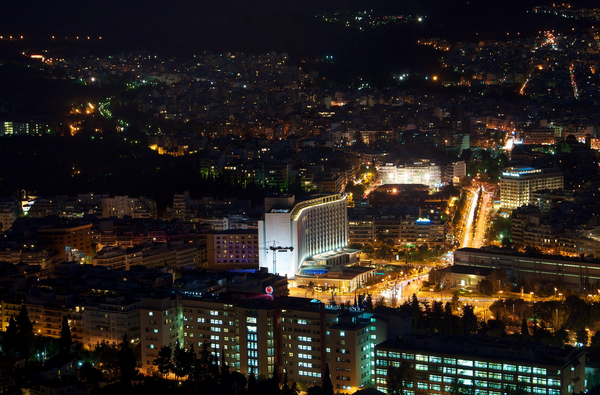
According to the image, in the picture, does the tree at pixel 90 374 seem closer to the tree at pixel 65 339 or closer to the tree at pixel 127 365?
the tree at pixel 127 365

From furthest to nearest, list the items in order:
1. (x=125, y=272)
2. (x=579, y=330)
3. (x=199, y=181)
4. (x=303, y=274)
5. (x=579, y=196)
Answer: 1. (x=199, y=181)
2. (x=579, y=196)
3. (x=303, y=274)
4. (x=125, y=272)
5. (x=579, y=330)

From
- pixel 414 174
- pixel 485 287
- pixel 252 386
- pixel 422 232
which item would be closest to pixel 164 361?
pixel 252 386

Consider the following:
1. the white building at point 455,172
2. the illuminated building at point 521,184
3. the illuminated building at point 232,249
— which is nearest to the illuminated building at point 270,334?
the illuminated building at point 232,249

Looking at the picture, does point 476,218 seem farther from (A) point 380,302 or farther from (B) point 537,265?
(A) point 380,302

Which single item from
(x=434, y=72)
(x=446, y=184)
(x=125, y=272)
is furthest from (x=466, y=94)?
(x=125, y=272)

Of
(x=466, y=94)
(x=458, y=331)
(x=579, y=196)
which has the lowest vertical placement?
(x=458, y=331)

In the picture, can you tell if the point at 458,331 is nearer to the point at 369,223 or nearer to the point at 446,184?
the point at 369,223

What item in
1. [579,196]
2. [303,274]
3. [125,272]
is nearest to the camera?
[125,272]
